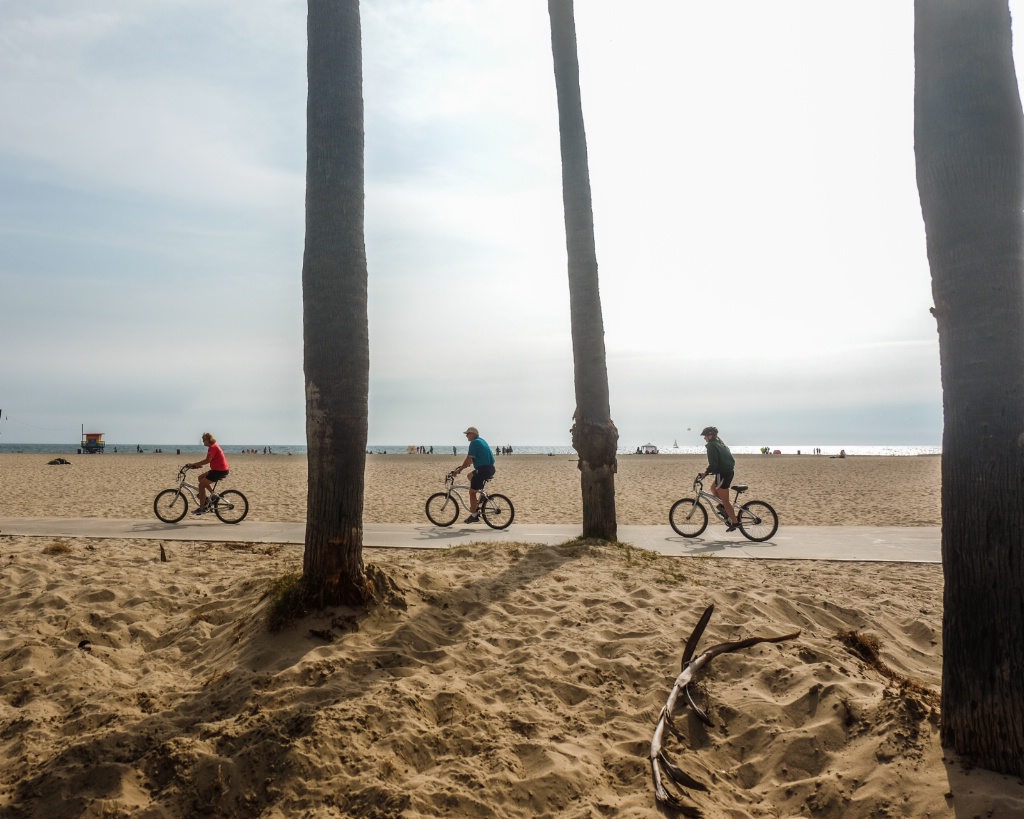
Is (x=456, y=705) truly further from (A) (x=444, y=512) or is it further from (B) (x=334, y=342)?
(A) (x=444, y=512)

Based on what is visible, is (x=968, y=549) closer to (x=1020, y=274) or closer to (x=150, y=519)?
(x=1020, y=274)

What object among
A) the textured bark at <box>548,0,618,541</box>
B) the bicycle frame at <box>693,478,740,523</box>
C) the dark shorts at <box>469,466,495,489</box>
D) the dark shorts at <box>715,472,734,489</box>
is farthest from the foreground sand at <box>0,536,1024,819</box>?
the dark shorts at <box>469,466,495,489</box>

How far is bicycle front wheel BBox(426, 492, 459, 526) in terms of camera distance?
12.9 metres

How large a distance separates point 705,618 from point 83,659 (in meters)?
4.29

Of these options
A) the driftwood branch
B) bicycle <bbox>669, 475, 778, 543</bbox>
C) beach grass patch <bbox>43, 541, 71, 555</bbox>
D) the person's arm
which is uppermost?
the person's arm

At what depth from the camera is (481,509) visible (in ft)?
41.4

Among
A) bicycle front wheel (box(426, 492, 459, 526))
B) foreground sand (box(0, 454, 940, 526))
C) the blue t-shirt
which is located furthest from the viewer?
foreground sand (box(0, 454, 940, 526))

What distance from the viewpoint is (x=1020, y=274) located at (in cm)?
320

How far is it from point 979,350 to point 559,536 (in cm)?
851

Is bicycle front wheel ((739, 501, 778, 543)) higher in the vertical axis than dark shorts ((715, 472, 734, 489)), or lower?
A: lower

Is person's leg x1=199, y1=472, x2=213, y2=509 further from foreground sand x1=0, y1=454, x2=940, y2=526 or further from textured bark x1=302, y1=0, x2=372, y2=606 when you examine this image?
textured bark x1=302, y1=0, x2=372, y2=606

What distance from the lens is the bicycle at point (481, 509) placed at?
1264 centimetres

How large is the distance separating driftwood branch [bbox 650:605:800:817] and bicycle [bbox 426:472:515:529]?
7725 mm

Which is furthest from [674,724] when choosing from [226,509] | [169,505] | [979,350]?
[169,505]
